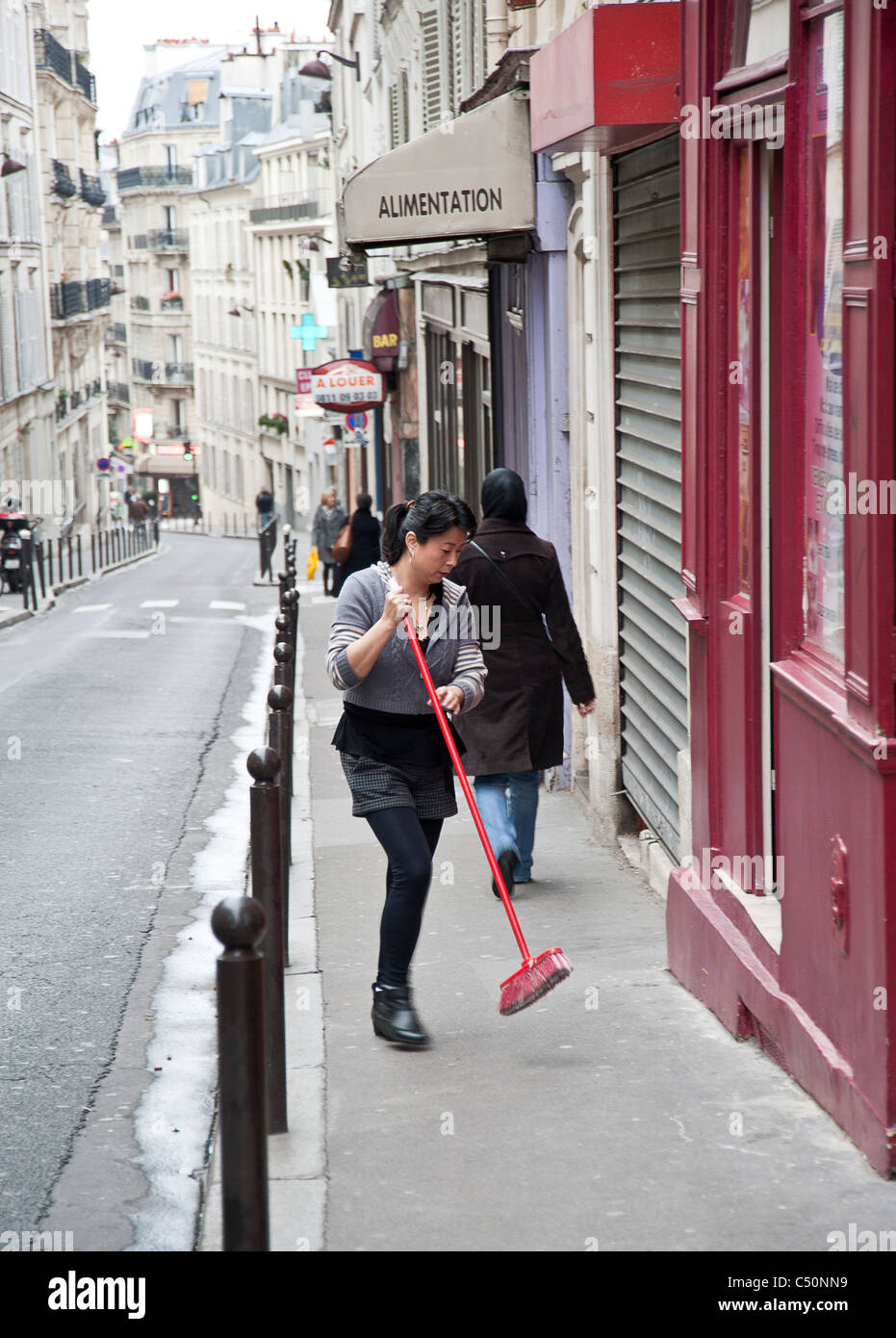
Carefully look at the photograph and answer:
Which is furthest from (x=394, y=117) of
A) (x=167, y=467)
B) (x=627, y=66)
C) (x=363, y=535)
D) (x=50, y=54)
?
(x=167, y=467)

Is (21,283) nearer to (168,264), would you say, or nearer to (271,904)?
(271,904)

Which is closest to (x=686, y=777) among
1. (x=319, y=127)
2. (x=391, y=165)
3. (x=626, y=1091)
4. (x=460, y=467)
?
(x=626, y=1091)

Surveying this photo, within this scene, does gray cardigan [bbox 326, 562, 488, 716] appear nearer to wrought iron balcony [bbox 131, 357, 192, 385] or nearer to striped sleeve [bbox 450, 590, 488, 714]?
striped sleeve [bbox 450, 590, 488, 714]

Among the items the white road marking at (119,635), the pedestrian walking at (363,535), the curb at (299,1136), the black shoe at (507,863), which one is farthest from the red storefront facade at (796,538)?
the white road marking at (119,635)

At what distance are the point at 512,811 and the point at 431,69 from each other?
11766 millimetres

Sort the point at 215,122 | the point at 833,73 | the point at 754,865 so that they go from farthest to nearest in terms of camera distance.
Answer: the point at 215,122, the point at 754,865, the point at 833,73

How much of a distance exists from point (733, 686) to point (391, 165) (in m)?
5.37

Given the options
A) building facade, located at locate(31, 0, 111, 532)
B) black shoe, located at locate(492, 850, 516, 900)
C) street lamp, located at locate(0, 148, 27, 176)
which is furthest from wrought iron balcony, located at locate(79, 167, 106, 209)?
black shoe, located at locate(492, 850, 516, 900)

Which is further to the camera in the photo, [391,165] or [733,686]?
[391,165]

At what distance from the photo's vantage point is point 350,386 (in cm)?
2539

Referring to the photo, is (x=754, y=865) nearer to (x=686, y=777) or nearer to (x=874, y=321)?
(x=686, y=777)

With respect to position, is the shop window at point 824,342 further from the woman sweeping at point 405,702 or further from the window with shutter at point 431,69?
the window with shutter at point 431,69

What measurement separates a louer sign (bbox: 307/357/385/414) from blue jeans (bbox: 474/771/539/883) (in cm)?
1790

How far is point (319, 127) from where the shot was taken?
57.1 metres
